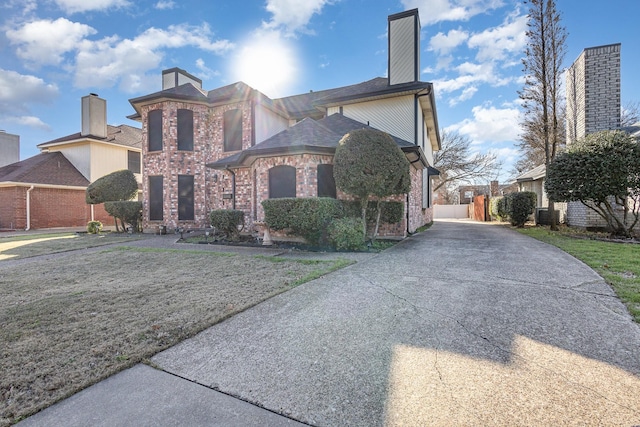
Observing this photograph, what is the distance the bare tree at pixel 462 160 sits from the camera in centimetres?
2873

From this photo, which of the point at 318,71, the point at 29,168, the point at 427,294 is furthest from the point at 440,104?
the point at 29,168

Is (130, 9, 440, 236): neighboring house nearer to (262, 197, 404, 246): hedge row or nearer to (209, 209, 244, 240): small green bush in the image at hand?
(209, 209, 244, 240): small green bush

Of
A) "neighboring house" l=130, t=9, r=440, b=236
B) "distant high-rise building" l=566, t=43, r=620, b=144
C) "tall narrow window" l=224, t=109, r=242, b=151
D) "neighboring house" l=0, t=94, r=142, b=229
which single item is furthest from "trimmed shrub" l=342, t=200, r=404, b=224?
"neighboring house" l=0, t=94, r=142, b=229

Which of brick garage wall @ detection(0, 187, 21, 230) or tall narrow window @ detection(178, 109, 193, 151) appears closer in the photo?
tall narrow window @ detection(178, 109, 193, 151)

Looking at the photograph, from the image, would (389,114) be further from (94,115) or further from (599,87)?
(94,115)

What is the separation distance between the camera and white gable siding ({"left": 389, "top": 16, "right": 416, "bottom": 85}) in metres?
12.8

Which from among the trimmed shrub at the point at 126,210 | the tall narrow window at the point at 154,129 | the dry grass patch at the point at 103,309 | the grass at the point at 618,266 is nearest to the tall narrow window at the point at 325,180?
the dry grass patch at the point at 103,309

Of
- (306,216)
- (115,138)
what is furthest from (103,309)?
(115,138)

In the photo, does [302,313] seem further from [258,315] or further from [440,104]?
[440,104]

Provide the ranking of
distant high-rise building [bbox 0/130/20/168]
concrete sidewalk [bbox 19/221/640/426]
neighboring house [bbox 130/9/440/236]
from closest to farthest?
concrete sidewalk [bbox 19/221/640/426] → neighboring house [bbox 130/9/440/236] → distant high-rise building [bbox 0/130/20/168]

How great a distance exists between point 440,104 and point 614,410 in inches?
737

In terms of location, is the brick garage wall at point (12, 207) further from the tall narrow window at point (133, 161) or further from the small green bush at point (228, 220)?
the small green bush at point (228, 220)

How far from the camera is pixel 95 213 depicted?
64.2 feet

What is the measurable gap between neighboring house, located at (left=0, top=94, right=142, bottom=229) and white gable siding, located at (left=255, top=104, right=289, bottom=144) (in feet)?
39.1
